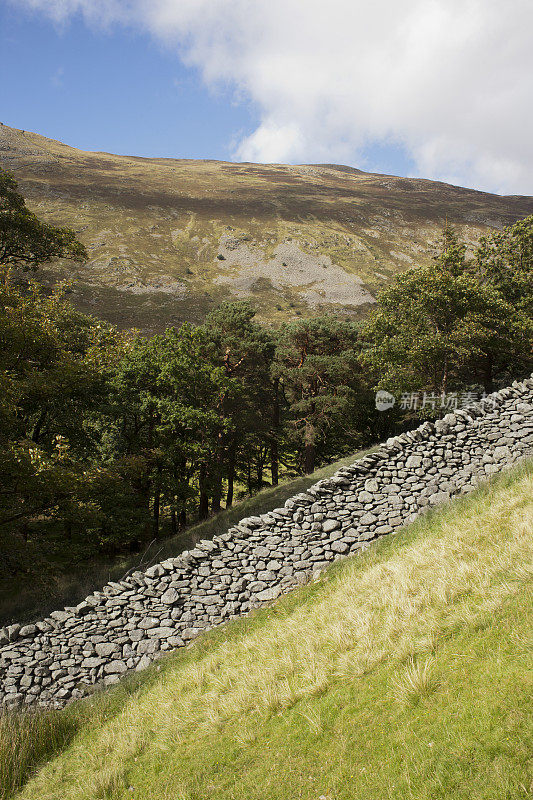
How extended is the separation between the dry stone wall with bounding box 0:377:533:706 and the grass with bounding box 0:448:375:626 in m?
1.54

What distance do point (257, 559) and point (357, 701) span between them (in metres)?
5.79

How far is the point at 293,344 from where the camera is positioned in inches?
1074

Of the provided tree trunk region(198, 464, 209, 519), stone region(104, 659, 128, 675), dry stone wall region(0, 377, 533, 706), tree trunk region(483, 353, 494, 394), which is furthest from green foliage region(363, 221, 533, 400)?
stone region(104, 659, 128, 675)

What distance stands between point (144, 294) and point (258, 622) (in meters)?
89.2

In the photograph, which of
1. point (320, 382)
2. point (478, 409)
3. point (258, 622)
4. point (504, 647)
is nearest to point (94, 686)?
point (258, 622)

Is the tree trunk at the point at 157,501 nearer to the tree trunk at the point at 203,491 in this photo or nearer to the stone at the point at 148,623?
the tree trunk at the point at 203,491

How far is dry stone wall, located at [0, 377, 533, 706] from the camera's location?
9336 mm

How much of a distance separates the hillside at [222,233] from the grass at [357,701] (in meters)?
69.3

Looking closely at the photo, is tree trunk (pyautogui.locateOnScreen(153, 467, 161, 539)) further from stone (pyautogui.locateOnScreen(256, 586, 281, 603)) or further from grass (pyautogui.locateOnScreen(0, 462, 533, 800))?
grass (pyautogui.locateOnScreen(0, 462, 533, 800))

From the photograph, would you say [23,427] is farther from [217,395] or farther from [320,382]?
[320,382]

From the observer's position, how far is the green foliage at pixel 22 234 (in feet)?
53.5

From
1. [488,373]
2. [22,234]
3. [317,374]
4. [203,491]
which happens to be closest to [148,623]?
[203,491]

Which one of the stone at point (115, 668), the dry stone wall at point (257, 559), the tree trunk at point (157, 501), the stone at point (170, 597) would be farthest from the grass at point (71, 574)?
the stone at point (115, 668)

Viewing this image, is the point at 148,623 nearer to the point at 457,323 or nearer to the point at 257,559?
the point at 257,559
